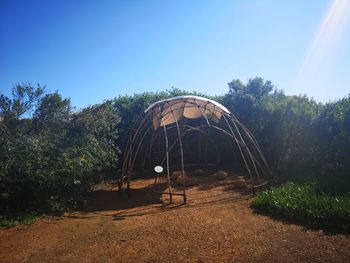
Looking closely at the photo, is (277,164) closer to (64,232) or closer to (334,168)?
(334,168)

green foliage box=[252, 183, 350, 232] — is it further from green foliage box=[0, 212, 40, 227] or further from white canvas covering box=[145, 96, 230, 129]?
green foliage box=[0, 212, 40, 227]

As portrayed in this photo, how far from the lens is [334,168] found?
1045cm

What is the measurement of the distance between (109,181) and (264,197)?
300 inches

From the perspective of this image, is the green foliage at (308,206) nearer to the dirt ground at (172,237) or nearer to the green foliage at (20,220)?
the dirt ground at (172,237)

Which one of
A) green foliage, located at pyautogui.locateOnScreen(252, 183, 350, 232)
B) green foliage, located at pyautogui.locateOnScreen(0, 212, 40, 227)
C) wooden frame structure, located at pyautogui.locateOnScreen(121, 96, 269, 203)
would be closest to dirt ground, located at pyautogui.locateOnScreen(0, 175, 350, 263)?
green foliage, located at pyautogui.locateOnScreen(0, 212, 40, 227)

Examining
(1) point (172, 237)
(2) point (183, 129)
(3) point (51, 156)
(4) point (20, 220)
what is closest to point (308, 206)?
(1) point (172, 237)

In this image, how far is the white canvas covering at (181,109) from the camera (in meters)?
10.4

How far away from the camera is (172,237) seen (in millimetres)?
5805

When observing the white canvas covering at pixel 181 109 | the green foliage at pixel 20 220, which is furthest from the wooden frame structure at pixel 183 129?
the green foliage at pixel 20 220

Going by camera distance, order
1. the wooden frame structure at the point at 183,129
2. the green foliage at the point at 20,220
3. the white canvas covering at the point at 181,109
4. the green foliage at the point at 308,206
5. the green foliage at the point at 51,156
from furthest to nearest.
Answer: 1. the white canvas covering at the point at 181,109
2. the wooden frame structure at the point at 183,129
3. the green foliage at the point at 51,156
4. the green foliage at the point at 20,220
5. the green foliage at the point at 308,206

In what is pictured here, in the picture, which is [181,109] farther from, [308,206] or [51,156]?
[308,206]

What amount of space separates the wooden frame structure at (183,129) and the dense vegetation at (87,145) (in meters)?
1.05

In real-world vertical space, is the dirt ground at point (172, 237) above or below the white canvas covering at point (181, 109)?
below

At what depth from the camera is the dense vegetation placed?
803 centimetres
